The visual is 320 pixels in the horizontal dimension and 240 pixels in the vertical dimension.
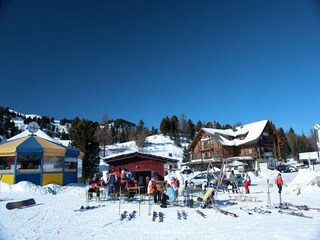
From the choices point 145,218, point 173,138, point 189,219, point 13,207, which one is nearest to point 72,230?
point 145,218

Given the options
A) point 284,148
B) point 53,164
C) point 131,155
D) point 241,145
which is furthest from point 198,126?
point 53,164

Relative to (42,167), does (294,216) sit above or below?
below

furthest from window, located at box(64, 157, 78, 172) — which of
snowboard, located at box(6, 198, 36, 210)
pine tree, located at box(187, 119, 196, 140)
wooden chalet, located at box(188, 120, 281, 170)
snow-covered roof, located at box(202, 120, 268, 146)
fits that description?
pine tree, located at box(187, 119, 196, 140)

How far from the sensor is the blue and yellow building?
20.0m

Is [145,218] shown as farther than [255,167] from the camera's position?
No

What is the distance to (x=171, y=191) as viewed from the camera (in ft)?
42.3

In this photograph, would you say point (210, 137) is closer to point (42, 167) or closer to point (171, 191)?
point (42, 167)

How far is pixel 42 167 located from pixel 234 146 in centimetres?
4208

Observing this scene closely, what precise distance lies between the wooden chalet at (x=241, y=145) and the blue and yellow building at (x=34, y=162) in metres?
32.6

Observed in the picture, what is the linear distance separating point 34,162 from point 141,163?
862 centimetres

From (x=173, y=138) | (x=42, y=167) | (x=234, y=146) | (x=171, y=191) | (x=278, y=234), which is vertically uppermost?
(x=173, y=138)

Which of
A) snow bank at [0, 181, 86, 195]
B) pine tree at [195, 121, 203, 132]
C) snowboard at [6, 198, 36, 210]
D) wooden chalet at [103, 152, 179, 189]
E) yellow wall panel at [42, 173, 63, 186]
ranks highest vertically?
pine tree at [195, 121, 203, 132]

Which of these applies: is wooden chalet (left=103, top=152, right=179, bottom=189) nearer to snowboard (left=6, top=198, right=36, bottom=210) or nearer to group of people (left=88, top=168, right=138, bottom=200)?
group of people (left=88, top=168, right=138, bottom=200)

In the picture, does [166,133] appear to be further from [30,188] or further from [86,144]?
[30,188]
